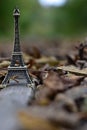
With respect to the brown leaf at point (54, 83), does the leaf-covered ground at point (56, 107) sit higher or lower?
lower

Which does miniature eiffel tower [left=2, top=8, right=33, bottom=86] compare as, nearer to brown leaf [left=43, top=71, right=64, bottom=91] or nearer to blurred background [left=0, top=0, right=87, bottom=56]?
brown leaf [left=43, top=71, right=64, bottom=91]

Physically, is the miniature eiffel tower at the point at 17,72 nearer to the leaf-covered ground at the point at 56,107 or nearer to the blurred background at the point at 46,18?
the leaf-covered ground at the point at 56,107

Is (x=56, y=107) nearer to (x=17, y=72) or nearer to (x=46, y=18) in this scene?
(x=17, y=72)

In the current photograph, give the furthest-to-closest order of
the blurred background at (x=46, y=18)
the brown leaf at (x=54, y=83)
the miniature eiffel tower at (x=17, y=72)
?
the blurred background at (x=46, y=18)
the miniature eiffel tower at (x=17, y=72)
the brown leaf at (x=54, y=83)

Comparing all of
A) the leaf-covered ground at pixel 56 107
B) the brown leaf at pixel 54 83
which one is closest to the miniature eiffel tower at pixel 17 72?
the leaf-covered ground at pixel 56 107

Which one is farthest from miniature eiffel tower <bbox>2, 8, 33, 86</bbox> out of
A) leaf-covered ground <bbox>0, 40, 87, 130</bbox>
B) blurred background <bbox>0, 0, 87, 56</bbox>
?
blurred background <bbox>0, 0, 87, 56</bbox>

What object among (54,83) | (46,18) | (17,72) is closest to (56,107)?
(54,83)

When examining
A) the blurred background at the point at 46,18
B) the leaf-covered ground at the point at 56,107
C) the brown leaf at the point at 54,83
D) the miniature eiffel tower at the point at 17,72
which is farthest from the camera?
the blurred background at the point at 46,18

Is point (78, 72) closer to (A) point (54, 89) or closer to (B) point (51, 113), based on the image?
(A) point (54, 89)

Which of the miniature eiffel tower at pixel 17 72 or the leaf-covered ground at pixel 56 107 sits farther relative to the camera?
the miniature eiffel tower at pixel 17 72
